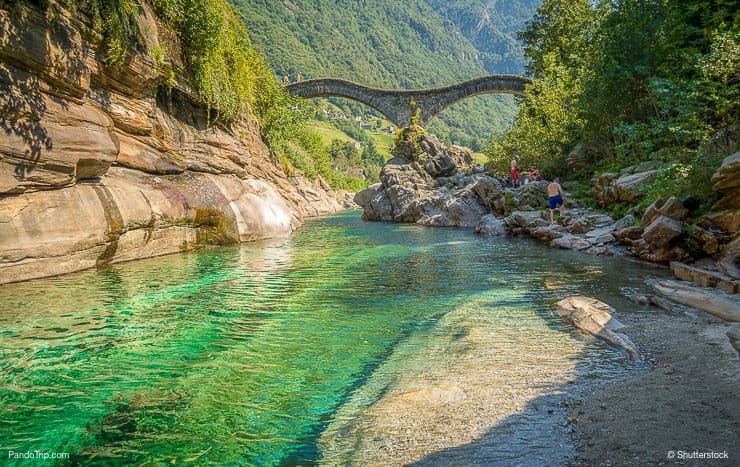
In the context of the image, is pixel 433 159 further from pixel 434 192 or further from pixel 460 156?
pixel 460 156

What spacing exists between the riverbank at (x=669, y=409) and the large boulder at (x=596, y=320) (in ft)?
0.61

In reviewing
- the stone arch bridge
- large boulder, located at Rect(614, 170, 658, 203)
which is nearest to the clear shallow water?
large boulder, located at Rect(614, 170, 658, 203)

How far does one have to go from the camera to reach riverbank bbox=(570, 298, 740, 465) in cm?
296

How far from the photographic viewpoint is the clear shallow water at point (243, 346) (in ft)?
12.3

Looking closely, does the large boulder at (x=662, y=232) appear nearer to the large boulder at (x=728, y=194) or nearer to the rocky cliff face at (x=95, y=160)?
the large boulder at (x=728, y=194)

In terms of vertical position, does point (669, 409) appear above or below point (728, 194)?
below

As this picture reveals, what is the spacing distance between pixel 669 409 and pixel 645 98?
20.6 m

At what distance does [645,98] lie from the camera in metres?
19.9

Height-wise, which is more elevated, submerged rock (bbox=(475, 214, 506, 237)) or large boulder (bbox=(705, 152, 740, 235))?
large boulder (bbox=(705, 152, 740, 235))

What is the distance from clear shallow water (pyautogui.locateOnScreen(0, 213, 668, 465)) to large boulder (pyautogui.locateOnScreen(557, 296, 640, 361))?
0.23 meters

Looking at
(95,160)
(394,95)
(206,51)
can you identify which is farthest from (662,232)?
(394,95)

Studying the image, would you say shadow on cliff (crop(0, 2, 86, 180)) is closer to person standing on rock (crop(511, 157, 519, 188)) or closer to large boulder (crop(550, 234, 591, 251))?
large boulder (crop(550, 234, 591, 251))

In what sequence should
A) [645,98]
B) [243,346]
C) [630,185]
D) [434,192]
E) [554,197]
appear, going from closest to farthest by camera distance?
[243,346]
[630,185]
[554,197]
[645,98]
[434,192]

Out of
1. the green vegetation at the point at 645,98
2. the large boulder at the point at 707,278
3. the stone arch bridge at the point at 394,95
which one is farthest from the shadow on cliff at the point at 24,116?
the stone arch bridge at the point at 394,95
